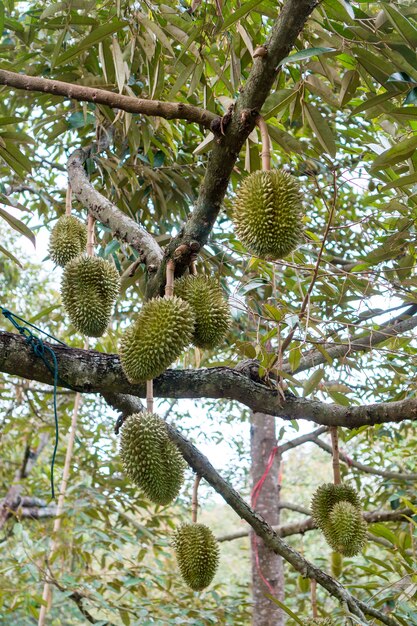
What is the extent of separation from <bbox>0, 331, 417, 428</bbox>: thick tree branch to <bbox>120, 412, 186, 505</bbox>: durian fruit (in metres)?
0.09

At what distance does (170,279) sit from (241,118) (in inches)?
14.0

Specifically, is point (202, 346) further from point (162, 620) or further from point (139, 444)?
point (162, 620)

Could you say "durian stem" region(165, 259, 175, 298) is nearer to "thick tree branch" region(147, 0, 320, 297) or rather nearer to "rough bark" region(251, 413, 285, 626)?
"thick tree branch" region(147, 0, 320, 297)

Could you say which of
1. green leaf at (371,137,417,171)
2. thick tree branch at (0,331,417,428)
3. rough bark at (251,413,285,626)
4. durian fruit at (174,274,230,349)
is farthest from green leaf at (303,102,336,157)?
rough bark at (251,413,285,626)

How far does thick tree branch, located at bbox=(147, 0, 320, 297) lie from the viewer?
3.55 ft

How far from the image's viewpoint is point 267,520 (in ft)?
10.3

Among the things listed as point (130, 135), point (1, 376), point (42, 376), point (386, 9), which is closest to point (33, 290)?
point (1, 376)

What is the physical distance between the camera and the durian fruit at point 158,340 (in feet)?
4.04

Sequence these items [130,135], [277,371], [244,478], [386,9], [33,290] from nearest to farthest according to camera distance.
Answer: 1. [386,9]
2. [277,371]
3. [130,135]
4. [244,478]
5. [33,290]

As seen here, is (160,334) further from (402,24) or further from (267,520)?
(267,520)

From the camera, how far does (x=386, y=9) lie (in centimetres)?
106

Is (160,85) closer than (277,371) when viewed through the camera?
No

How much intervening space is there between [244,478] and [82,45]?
3621 millimetres

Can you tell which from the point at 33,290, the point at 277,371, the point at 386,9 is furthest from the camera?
the point at 33,290
